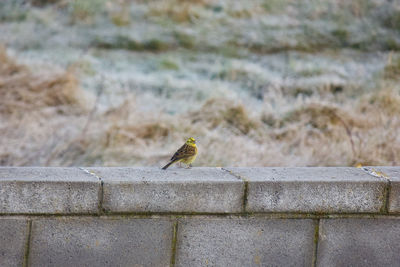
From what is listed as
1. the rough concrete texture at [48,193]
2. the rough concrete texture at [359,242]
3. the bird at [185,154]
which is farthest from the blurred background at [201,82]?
the rough concrete texture at [48,193]

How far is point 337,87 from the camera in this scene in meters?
6.62

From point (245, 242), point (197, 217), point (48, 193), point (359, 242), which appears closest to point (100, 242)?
point (48, 193)

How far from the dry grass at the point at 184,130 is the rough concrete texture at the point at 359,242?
174 cm

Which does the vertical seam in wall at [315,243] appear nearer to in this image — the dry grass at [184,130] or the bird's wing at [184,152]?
the bird's wing at [184,152]

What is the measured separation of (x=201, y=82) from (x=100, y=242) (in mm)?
4555

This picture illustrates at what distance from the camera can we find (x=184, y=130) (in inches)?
197

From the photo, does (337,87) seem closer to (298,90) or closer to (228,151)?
(298,90)

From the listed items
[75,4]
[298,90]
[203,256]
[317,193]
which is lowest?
[203,256]

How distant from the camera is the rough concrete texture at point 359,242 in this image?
96.3 inches

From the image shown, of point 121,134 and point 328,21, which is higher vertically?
point 328,21

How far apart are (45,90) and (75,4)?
10.4 ft

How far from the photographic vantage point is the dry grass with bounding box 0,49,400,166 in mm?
4418

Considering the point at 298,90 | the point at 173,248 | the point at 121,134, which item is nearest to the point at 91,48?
the point at 298,90

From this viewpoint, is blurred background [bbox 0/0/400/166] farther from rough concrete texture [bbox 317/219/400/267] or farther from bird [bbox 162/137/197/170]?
rough concrete texture [bbox 317/219/400/267]
